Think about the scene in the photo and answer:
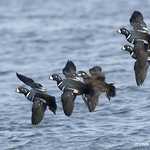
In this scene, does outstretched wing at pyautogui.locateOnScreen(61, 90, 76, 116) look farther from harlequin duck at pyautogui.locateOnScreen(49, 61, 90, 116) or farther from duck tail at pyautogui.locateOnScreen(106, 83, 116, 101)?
duck tail at pyautogui.locateOnScreen(106, 83, 116, 101)

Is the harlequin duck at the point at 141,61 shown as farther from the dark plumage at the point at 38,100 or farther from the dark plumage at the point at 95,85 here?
the dark plumage at the point at 38,100

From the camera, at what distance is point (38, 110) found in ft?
57.4

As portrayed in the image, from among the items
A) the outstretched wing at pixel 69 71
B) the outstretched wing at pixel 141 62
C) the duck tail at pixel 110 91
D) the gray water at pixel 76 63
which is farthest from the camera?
the gray water at pixel 76 63

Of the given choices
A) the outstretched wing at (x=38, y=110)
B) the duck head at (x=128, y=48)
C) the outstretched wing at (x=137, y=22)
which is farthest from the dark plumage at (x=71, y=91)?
the outstretched wing at (x=137, y=22)

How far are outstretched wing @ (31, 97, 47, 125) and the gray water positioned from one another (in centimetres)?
174

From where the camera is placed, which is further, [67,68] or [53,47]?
[53,47]

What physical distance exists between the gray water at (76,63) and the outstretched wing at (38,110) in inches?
68.6

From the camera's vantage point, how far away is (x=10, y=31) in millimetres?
31250

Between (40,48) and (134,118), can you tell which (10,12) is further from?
(134,118)

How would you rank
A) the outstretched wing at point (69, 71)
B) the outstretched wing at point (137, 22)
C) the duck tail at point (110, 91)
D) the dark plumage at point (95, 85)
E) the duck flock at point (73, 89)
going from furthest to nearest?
the outstretched wing at point (137, 22), the outstretched wing at point (69, 71), the duck flock at point (73, 89), the dark plumage at point (95, 85), the duck tail at point (110, 91)

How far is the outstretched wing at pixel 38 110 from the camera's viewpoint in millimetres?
17406

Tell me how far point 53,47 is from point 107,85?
1192cm

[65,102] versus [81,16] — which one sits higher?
[81,16]

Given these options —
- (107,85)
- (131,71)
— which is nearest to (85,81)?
(107,85)
